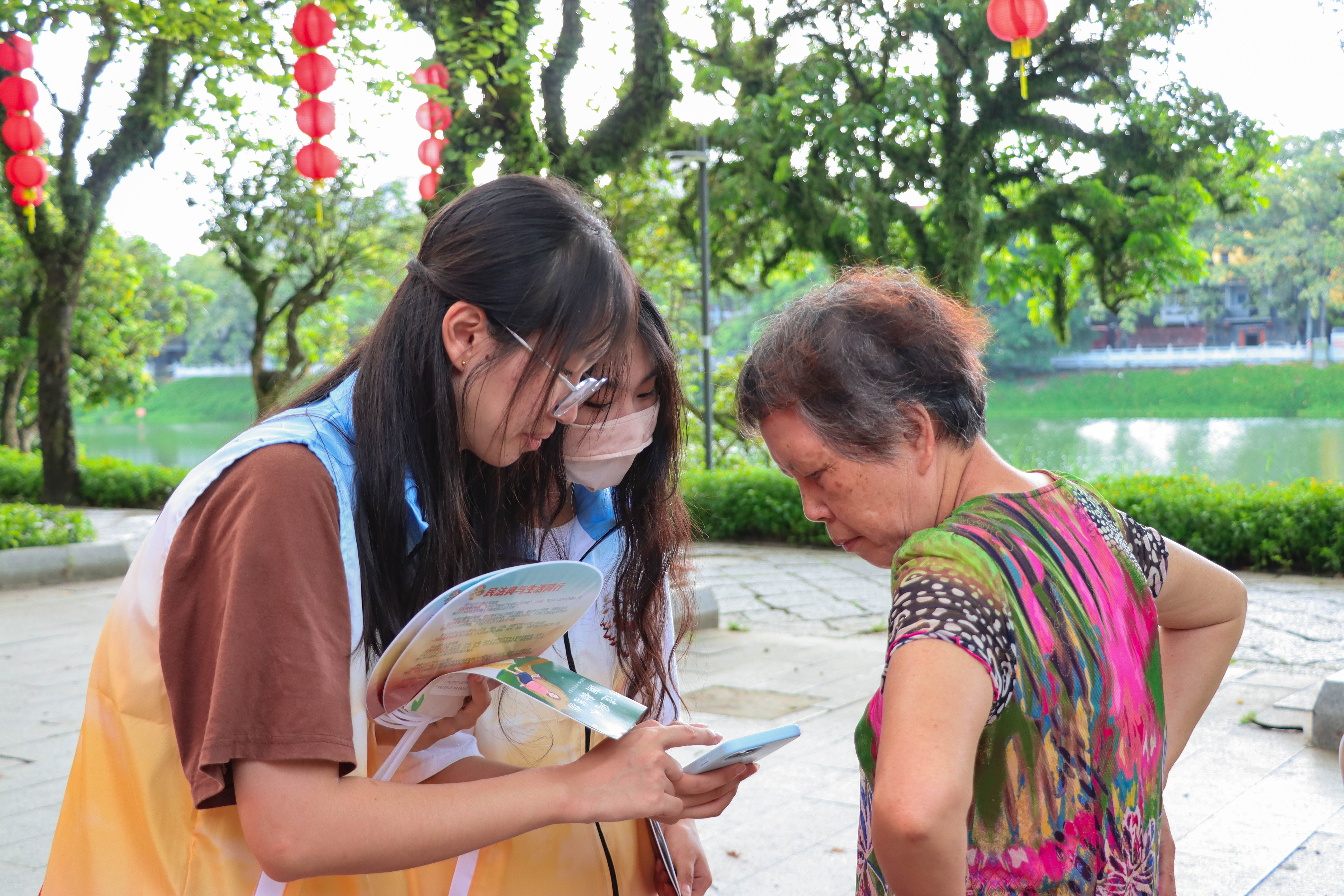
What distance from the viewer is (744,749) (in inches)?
45.7

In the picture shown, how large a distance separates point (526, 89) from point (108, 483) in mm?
8932

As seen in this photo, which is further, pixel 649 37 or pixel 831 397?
pixel 649 37

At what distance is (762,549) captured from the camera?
9367 millimetres

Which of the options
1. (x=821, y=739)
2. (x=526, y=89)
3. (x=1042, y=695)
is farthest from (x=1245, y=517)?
(x=1042, y=695)

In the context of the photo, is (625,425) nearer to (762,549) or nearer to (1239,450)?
(762,549)

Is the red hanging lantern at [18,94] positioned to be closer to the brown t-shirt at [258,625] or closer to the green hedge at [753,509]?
the green hedge at [753,509]

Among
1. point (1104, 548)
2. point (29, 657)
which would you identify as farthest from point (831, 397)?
point (29, 657)

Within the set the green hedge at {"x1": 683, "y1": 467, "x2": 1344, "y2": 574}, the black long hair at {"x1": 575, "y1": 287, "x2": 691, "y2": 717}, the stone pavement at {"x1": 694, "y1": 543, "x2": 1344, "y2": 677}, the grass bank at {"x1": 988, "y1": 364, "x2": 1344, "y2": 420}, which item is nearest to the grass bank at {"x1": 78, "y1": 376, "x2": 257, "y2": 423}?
the grass bank at {"x1": 988, "y1": 364, "x2": 1344, "y2": 420}

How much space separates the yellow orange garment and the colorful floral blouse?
51 cm

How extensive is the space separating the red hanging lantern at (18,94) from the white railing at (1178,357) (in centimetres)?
2672

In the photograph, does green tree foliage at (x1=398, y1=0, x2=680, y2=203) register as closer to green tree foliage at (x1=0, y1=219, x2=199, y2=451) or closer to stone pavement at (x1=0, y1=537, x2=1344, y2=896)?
stone pavement at (x1=0, y1=537, x2=1344, y2=896)

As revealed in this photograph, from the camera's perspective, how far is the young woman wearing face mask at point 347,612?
97 cm

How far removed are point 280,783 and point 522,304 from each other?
56 cm

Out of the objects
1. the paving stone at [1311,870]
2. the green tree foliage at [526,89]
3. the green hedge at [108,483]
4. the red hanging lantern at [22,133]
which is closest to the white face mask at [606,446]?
the paving stone at [1311,870]
